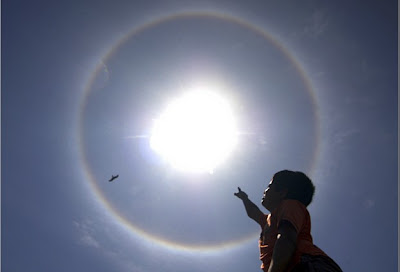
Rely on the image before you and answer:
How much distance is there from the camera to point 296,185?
4855 millimetres

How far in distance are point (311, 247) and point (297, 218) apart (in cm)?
45

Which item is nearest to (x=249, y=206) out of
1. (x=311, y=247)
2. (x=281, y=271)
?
(x=311, y=247)

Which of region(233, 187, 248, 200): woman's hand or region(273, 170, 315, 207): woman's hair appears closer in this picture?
region(273, 170, 315, 207): woman's hair

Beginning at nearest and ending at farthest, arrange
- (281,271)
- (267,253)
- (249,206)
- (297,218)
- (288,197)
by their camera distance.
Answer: (281,271), (297,218), (267,253), (288,197), (249,206)

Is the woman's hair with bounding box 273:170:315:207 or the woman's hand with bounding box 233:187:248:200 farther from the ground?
the woman's hand with bounding box 233:187:248:200

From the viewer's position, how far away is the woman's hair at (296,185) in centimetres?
480

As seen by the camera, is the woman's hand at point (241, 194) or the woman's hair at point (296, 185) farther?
the woman's hand at point (241, 194)

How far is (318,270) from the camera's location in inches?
146

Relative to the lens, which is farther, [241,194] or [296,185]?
[241,194]

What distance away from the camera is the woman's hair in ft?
15.8

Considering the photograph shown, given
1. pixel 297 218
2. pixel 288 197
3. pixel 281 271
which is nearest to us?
pixel 281 271

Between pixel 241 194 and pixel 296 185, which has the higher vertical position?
pixel 241 194

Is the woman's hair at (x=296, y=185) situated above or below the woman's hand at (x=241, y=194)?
below

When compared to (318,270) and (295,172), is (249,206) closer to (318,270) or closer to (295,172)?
(295,172)
